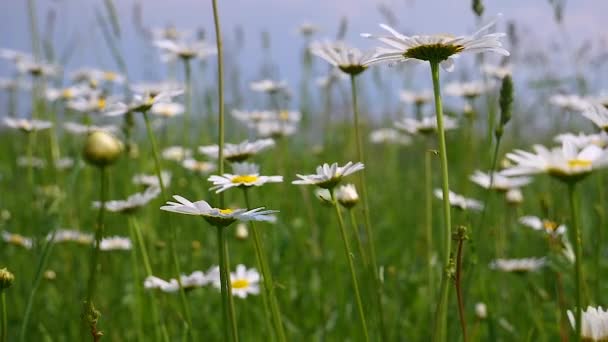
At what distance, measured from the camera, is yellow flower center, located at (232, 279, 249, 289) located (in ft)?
5.42

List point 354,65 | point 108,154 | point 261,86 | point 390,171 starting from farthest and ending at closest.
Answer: point 390,171, point 261,86, point 354,65, point 108,154

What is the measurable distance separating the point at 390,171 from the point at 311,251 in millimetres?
1649

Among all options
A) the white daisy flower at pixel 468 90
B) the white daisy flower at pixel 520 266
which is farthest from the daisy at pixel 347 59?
the white daisy flower at pixel 468 90

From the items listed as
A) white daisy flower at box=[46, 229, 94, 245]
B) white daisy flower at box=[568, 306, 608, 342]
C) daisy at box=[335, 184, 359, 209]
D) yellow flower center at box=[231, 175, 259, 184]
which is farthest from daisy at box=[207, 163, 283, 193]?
white daisy flower at box=[46, 229, 94, 245]

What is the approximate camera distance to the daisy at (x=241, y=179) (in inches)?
40.4

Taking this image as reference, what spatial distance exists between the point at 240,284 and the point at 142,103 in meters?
0.56

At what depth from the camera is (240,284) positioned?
1671mm

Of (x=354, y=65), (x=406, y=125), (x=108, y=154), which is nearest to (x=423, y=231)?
(x=406, y=125)

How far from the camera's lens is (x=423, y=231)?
2758 mm

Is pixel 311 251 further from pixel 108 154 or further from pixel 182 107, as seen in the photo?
pixel 108 154

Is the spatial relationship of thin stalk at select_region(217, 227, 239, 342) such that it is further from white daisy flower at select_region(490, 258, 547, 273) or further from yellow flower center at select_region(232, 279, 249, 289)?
white daisy flower at select_region(490, 258, 547, 273)

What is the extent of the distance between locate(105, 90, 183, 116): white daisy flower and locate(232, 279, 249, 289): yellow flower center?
523mm

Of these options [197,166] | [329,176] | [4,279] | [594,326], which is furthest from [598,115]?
[197,166]

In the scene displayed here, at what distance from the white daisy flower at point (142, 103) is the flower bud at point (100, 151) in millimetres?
537
